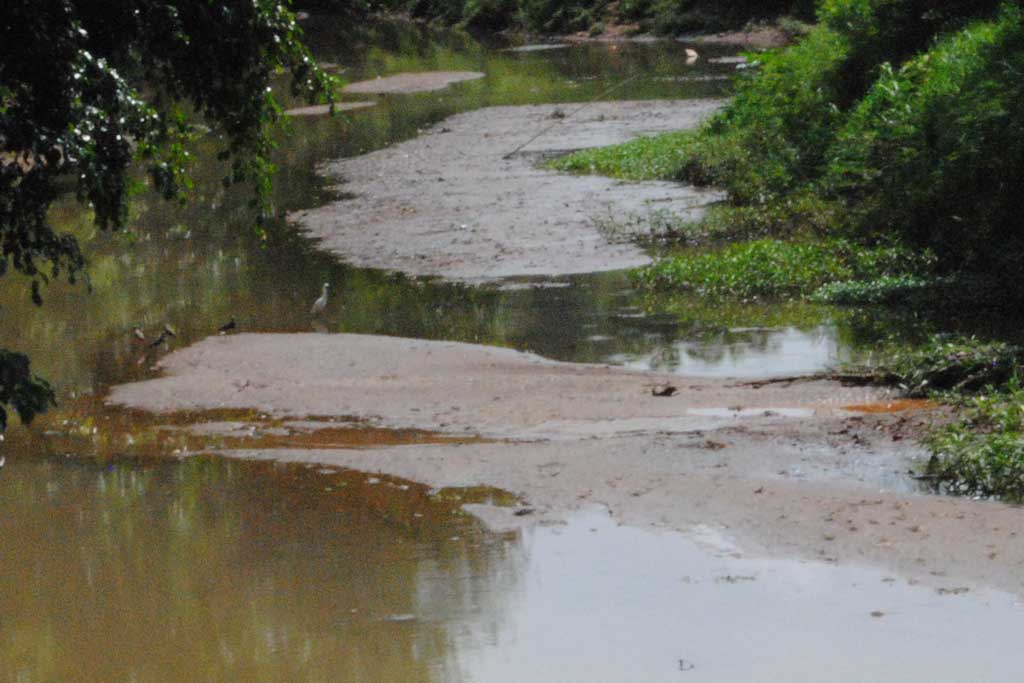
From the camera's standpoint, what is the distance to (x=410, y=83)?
139 ft

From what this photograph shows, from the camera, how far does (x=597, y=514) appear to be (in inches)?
353

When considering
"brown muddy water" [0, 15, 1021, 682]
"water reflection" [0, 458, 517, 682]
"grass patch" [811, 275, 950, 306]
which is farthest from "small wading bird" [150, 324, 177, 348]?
"grass patch" [811, 275, 950, 306]

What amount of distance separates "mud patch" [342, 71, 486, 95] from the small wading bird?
1020 inches

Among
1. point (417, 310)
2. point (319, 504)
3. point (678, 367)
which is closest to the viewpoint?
point (319, 504)

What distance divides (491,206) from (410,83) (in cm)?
2209

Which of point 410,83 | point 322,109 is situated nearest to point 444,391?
point 322,109

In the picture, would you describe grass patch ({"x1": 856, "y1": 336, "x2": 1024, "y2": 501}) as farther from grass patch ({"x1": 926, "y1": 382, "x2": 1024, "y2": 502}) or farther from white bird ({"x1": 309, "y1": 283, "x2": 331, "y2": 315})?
white bird ({"x1": 309, "y1": 283, "x2": 331, "y2": 315})

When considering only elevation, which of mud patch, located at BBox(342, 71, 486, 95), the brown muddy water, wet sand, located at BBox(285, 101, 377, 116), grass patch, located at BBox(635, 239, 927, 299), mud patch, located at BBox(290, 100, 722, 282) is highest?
mud patch, located at BBox(342, 71, 486, 95)

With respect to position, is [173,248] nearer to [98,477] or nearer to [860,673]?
[98,477]

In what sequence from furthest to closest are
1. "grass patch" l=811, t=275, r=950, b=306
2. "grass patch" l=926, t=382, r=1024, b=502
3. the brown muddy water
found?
"grass patch" l=811, t=275, r=950, b=306
"grass patch" l=926, t=382, r=1024, b=502
the brown muddy water

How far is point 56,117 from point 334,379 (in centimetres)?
654

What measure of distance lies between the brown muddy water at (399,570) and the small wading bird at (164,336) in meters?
0.11

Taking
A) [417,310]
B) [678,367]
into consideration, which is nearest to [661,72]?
[417,310]

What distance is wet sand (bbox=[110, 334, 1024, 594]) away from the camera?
322 inches
